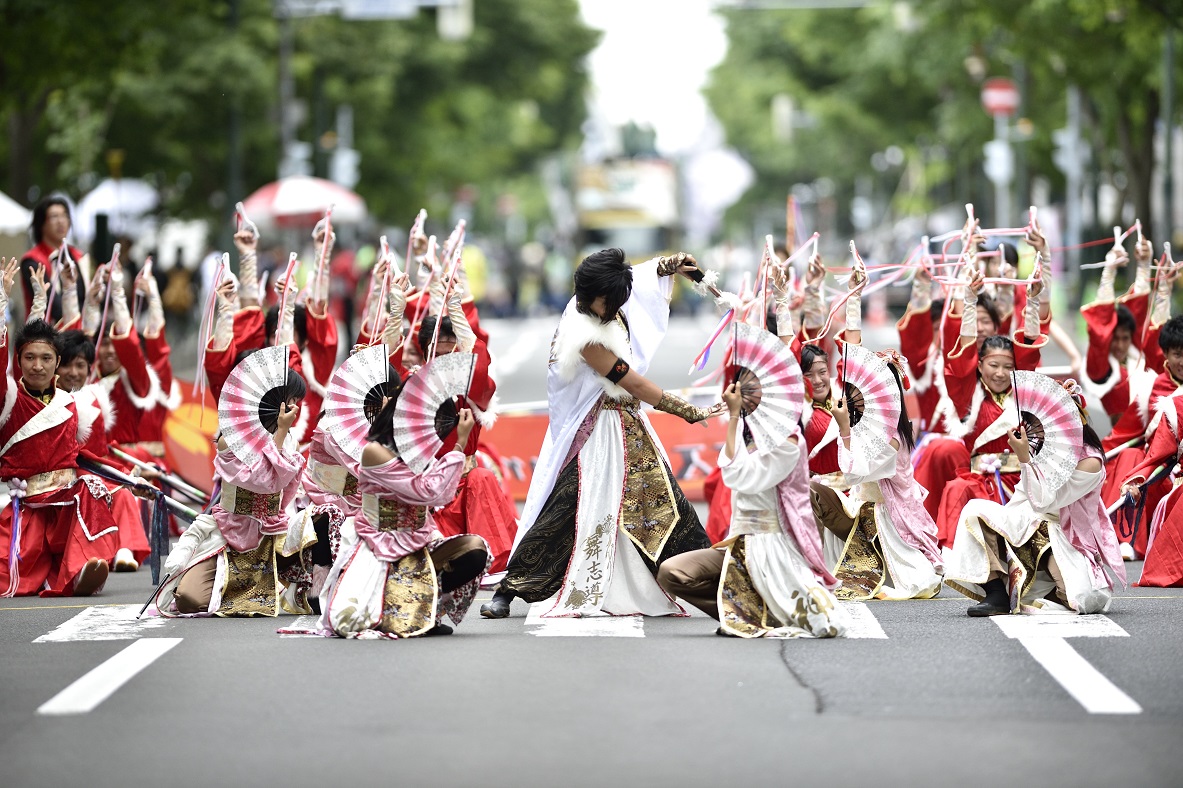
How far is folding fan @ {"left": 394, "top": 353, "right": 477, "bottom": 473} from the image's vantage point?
27.6 ft

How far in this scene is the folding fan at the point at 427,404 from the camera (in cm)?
842

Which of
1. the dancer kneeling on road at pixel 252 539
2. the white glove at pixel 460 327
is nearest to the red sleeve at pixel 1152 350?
the white glove at pixel 460 327

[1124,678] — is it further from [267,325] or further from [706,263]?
[706,263]

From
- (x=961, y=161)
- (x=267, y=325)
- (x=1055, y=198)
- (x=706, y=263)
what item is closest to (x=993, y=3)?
(x=961, y=161)

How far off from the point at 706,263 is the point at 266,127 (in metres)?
30.5

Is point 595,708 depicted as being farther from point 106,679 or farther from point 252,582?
point 252,582

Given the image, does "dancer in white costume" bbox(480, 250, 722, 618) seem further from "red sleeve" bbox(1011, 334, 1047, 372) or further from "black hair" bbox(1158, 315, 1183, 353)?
"black hair" bbox(1158, 315, 1183, 353)

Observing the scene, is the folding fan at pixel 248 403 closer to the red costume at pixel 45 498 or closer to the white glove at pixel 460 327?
the white glove at pixel 460 327

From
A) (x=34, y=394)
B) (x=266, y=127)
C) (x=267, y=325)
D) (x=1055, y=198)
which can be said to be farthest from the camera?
(x=1055, y=198)

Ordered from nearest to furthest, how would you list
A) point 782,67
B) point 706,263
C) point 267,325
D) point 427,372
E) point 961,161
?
point 427,372 < point 267,325 < point 961,161 < point 782,67 < point 706,263

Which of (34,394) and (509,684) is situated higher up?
(34,394)

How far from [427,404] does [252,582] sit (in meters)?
1.56

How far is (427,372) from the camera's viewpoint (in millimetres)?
8406

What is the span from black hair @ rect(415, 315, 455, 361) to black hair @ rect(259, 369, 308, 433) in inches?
45.6
